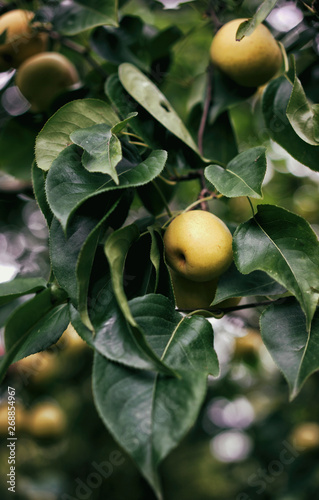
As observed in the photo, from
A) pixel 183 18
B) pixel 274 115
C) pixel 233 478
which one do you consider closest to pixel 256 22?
pixel 274 115

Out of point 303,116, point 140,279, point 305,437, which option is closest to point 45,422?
point 305,437

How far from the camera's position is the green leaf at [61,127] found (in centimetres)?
62

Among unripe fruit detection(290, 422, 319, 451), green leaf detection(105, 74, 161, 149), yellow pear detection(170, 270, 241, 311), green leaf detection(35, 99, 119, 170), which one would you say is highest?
green leaf detection(35, 99, 119, 170)

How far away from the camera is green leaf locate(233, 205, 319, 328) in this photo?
0.55 m

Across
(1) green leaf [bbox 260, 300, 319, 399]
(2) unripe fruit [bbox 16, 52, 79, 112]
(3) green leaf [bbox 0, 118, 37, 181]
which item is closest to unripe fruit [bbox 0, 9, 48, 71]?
(2) unripe fruit [bbox 16, 52, 79, 112]

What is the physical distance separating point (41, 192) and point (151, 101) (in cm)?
25

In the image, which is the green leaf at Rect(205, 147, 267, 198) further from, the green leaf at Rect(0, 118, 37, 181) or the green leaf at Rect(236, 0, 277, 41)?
the green leaf at Rect(0, 118, 37, 181)

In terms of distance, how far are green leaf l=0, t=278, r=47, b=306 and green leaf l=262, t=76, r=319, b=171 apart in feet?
1.54

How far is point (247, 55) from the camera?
0.85 meters

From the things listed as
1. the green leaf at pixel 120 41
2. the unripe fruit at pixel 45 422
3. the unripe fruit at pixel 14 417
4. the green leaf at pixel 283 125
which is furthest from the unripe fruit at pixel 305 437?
the green leaf at pixel 120 41

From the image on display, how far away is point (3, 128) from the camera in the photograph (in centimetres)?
114

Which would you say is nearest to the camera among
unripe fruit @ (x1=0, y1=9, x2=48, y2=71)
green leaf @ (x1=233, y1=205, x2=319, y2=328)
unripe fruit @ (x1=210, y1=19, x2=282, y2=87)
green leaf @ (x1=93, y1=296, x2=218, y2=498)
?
green leaf @ (x1=93, y1=296, x2=218, y2=498)

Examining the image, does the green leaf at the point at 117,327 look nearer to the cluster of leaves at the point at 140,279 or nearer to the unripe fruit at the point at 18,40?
the cluster of leaves at the point at 140,279

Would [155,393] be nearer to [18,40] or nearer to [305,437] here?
[18,40]
